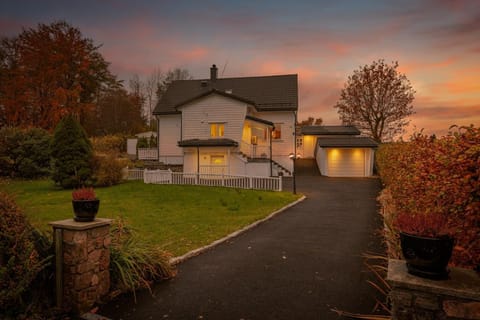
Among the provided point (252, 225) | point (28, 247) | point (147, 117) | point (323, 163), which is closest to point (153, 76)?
point (147, 117)

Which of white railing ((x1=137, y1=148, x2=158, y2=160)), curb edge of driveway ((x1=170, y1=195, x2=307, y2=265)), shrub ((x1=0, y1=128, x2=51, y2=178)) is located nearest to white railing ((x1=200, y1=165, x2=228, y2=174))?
white railing ((x1=137, y1=148, x2=158, y2=160))

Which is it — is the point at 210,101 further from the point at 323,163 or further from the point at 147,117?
the point at 147,117

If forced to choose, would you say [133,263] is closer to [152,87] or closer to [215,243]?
[215,243]

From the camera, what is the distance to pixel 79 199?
406 cm

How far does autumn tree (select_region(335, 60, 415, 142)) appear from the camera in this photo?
32.7 meters

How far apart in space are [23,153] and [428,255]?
85.8 ft

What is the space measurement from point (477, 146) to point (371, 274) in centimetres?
313

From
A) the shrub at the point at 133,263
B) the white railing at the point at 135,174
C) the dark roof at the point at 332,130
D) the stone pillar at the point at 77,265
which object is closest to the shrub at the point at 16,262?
the stone pillar at the point at 77,265

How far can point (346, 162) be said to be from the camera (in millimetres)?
24719

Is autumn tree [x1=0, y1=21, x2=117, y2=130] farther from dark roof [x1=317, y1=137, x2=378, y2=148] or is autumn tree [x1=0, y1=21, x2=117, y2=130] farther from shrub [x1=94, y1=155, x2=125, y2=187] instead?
dark roof [x1=317, y1=137, x2=378, y2=148]

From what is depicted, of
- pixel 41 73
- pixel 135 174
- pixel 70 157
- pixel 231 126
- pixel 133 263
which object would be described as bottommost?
pixel 133 263

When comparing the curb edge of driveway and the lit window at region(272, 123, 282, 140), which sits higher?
the lit window at region(272, 123, 282, 140)

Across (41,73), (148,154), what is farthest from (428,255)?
(41,73)

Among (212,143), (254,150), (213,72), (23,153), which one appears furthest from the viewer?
(213,72)
